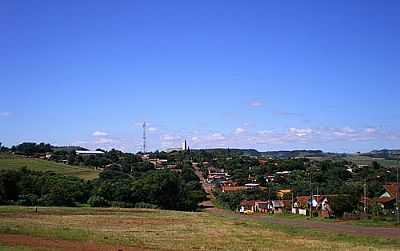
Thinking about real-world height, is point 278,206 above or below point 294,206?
below

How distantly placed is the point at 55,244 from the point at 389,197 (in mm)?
74280

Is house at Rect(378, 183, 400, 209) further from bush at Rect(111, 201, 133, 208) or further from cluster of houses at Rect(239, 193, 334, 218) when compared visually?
bush at Rect(111, 201, 133, 208)

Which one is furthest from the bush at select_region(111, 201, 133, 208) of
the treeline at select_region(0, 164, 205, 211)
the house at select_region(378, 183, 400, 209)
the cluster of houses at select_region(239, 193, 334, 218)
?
the house at select_region(378, 183, 400, 209)

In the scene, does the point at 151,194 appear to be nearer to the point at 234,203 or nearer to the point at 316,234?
the point at 234,203

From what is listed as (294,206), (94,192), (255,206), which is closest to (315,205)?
(294,206)

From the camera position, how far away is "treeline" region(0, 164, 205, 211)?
285ft

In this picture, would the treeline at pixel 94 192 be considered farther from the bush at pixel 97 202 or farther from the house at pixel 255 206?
the house at pixel 255 206

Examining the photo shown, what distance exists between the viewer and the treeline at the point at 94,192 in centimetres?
8688

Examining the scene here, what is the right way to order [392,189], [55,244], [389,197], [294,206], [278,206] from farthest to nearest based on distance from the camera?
[278,206], [294,206], [392,189], [389,197], [55,244]

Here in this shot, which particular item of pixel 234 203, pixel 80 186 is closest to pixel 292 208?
pixel 234 203

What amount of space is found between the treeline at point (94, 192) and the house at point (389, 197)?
32374mm

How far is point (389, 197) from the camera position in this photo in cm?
9481

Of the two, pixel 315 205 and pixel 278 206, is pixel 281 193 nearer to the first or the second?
pixel 278 206

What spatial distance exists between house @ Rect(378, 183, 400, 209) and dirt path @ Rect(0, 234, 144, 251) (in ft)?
218
